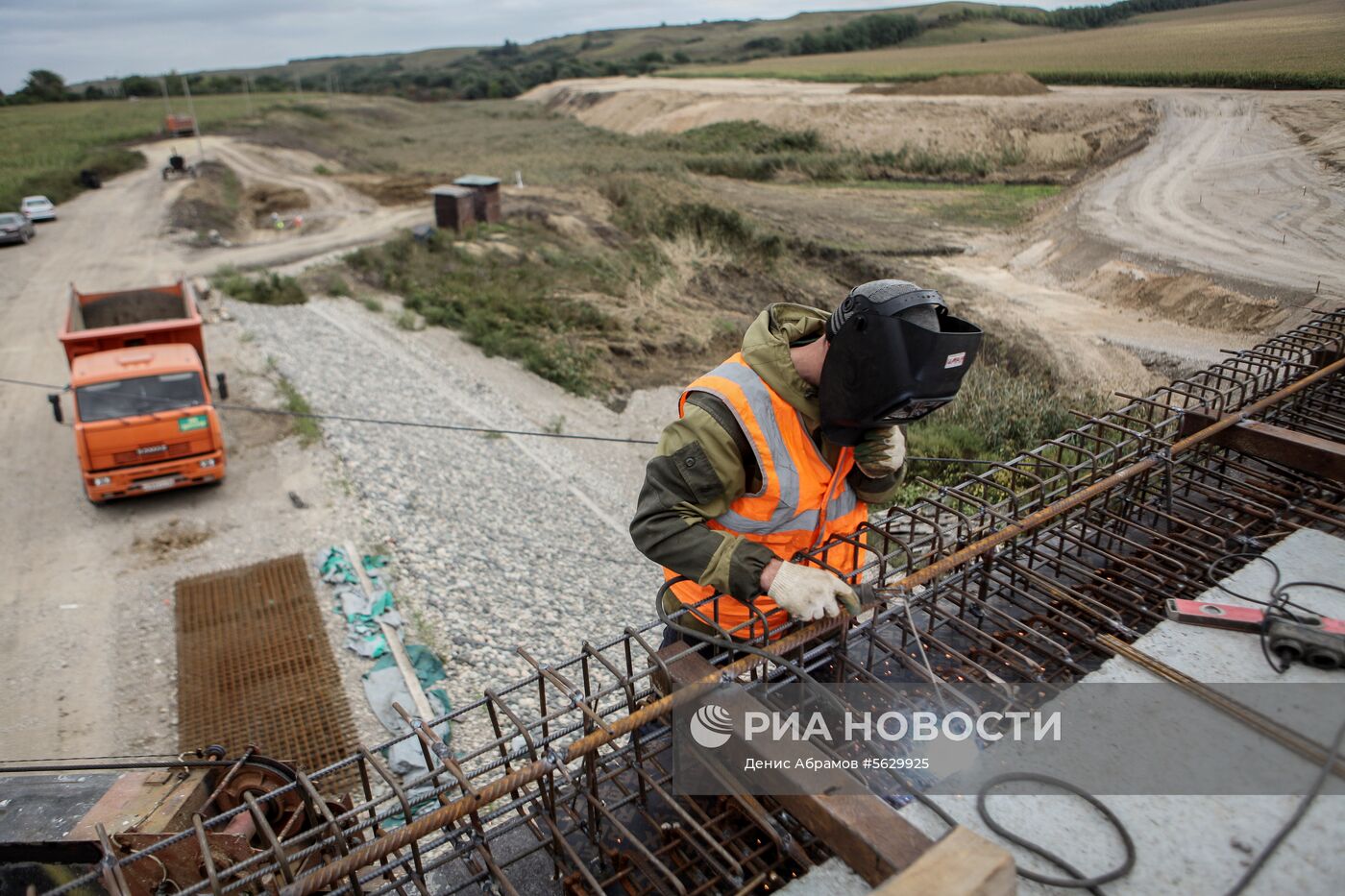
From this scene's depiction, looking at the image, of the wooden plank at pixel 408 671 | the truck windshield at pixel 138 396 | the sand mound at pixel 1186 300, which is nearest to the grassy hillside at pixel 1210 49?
the sand mound at pixel 1186 300

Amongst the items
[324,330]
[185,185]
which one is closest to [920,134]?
[324,330]

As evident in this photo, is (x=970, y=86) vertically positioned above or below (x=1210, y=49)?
above

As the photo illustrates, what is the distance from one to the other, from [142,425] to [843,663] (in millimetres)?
11818

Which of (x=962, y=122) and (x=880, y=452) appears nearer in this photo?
(x=880, y=452)

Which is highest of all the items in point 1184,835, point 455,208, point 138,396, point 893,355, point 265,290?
point 455,208

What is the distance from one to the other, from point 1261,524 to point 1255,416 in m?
1.23

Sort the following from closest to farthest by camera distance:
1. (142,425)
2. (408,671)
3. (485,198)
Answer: (408,671) < (142,425) < (485,198)

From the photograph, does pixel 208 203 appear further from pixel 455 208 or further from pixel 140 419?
pixel 140 419

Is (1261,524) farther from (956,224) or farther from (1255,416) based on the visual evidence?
(956,224)

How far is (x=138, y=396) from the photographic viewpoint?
11.8 metres

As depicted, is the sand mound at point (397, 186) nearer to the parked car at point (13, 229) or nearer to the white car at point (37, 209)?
the white car at point (37, 209)

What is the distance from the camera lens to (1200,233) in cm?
797

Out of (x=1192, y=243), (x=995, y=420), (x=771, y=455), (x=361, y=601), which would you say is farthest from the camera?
(x=995, y=420)

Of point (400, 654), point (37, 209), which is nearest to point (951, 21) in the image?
point (400, 654)
